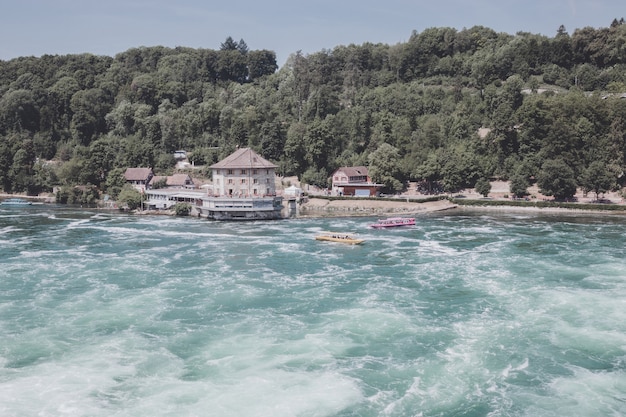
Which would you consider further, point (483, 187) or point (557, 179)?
point (483, 187)

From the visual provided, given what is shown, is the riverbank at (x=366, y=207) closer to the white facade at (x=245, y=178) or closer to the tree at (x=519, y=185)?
the white facade at (x=245, y=178)

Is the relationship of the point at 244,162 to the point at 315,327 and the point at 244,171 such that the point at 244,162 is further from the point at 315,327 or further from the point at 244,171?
the point at 315,327

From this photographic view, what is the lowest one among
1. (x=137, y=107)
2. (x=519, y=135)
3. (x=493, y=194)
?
(x=493, y=194)

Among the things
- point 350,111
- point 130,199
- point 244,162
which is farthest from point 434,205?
point 130,199

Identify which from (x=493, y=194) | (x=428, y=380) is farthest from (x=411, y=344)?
(x=493, y=194)

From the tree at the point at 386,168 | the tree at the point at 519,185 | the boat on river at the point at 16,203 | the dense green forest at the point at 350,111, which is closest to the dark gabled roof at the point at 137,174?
the dense green forest at the point at 350,111

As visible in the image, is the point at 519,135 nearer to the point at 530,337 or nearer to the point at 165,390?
the point at 530,337

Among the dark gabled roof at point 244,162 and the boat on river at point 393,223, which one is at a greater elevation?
the dark gabled roof at point 244,162
